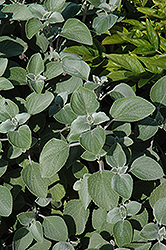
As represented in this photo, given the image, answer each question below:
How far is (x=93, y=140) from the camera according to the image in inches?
34.7

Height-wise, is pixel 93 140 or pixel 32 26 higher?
pixel 32 26

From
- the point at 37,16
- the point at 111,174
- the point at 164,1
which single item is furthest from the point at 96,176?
the point at 164,1

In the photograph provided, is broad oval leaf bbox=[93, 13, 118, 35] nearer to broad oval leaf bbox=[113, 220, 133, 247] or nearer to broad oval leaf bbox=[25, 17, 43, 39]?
broad oval leaf bbox=[25, 17, 43, 39]

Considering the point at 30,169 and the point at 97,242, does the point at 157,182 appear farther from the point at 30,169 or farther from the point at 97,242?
the point at 30,169

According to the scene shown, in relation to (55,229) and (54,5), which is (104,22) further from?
(55,229)

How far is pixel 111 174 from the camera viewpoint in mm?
978

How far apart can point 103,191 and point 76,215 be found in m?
0.25

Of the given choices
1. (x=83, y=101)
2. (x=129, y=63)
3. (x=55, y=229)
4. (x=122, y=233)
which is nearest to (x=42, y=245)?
(x=55, y=229)

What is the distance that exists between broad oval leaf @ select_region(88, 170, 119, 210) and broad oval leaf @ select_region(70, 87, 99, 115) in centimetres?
22

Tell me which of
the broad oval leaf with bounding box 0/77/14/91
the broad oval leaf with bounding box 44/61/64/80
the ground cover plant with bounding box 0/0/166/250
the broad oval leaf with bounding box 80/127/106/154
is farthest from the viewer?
the broad oval leaf with bounding box 44/61/64/80

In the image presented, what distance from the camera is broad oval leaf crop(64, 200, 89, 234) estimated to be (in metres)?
1.13

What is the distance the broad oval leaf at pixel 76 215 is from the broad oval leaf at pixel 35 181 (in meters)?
0.18

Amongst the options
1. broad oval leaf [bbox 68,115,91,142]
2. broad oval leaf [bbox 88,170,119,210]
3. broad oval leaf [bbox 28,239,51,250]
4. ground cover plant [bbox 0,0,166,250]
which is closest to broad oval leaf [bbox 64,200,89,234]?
ground cover plant [bbox 0,0,166,250]

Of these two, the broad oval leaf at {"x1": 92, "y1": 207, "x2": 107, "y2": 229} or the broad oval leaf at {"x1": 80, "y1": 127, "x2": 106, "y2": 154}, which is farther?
the broad oval leaf at {"x1": 92, "y1": 207, "x2": 107, "y2": 229}
